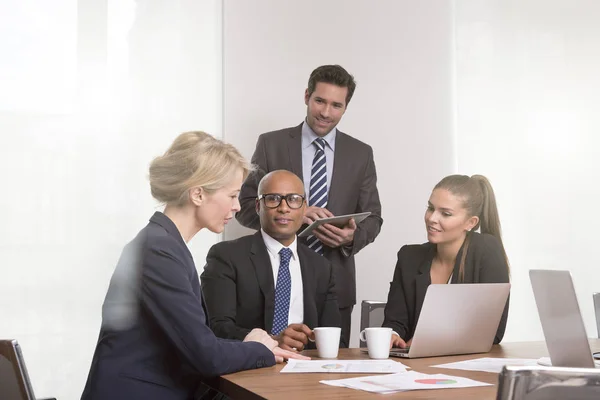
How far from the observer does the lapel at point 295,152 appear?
376cm

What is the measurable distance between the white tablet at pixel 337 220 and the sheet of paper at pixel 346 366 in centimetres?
107

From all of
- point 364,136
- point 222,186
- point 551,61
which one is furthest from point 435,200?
point 551,61

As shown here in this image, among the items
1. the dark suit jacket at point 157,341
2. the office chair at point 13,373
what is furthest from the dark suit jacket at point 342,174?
the office chair at point 13,373

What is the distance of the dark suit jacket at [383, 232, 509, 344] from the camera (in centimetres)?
279

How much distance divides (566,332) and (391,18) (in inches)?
135

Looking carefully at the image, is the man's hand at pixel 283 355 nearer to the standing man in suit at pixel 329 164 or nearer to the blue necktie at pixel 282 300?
the blue necktie at pixel 282 300

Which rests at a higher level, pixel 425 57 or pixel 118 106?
pixel 425 57

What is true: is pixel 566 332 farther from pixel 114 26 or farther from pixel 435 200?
pixel 114 26

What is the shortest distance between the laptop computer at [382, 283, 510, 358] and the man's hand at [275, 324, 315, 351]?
0.85 ft

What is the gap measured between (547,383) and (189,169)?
1312 mm

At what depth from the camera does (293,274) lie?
2.90m

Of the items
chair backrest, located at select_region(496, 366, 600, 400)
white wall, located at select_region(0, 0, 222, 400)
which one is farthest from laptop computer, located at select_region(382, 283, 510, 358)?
white wall, located at select_region(0, 0, 222, 400)

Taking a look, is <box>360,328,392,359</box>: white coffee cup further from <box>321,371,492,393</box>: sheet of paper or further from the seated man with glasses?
the seated man with glasses

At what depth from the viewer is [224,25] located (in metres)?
4.32
